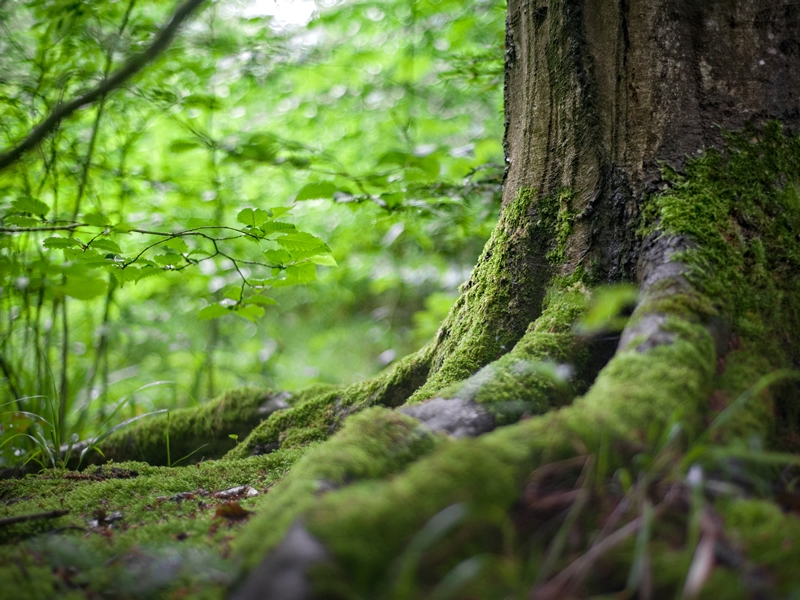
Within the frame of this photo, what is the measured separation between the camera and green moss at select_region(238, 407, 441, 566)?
1.03 meters

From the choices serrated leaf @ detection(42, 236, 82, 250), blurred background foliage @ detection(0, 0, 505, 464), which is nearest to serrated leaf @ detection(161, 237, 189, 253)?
blurred background foliage @ detection(0, 0, 505, 464)

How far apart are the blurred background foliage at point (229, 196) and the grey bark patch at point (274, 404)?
1.70 feet

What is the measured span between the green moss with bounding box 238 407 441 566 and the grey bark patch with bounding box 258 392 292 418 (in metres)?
1.64

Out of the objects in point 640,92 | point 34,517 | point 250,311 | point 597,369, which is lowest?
point 34,517

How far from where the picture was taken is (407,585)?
2.58 feet

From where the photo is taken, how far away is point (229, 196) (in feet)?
15.8

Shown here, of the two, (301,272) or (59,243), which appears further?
(301,272)

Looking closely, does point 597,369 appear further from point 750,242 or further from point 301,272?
point 301,272

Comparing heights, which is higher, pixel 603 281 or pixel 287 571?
pixel 603 281

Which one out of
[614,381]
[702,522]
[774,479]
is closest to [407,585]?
[702,522]

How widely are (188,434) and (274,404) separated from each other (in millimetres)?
501

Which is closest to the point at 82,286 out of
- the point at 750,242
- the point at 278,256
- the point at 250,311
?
the point at 250,311

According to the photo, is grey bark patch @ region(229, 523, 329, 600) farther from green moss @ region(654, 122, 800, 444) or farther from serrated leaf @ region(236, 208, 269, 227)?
serrated leaf @ region(236, 208, 269, 227)

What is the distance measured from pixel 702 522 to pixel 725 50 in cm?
173
